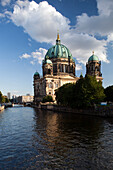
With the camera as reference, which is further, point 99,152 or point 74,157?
point 99,152

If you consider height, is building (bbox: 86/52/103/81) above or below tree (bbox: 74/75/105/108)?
above

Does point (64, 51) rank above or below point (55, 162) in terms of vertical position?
above

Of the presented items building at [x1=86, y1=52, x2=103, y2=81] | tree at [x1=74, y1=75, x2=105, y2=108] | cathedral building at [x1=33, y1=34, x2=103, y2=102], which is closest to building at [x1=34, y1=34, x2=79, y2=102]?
cathedral building at [x1=33, y1=34, x2=103, y2=102]

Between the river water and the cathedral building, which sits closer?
the river water

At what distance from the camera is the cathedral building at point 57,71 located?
13688cm

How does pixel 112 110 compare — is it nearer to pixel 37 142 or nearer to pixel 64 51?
pixel 37 142

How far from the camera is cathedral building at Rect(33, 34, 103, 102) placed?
136875 millimetres

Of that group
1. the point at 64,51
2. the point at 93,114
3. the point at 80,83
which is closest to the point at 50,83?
the point at 64,51

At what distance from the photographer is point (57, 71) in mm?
148625

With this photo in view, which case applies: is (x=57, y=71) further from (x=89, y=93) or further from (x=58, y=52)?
(x=89, y=93)

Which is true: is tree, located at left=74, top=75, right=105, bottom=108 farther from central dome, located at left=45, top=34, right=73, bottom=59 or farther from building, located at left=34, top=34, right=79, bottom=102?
central dome, located at left=45, top=34, right=73, bottom=59

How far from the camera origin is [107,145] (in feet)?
68.7

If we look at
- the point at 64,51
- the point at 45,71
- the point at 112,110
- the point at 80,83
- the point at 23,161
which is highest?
the point at 64,51

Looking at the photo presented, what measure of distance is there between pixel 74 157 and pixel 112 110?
34525 mm
